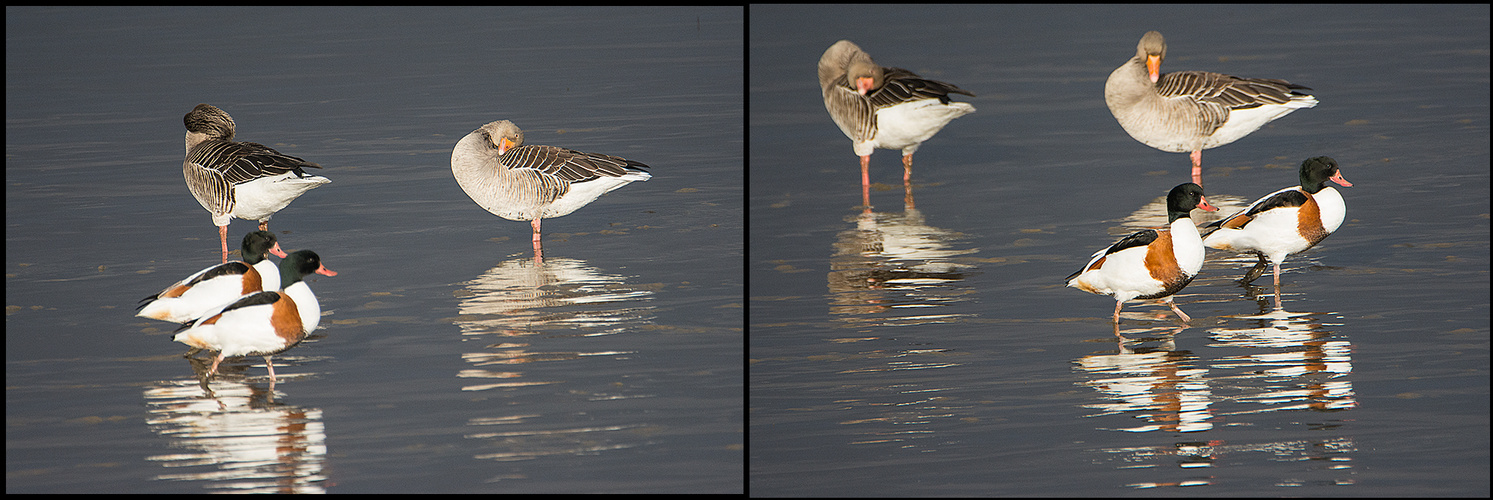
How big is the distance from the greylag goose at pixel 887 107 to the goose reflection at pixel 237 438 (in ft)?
21.7

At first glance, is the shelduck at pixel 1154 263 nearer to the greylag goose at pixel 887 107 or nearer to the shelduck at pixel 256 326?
the greylag goose at pixel 887 107

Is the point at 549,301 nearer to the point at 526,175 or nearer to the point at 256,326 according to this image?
the point at 526,175

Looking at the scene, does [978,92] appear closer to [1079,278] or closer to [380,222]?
[380,222]

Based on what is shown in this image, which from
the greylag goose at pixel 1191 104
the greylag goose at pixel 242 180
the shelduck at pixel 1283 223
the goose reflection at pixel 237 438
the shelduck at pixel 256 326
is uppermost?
the greylag goose at pixel 1191 104

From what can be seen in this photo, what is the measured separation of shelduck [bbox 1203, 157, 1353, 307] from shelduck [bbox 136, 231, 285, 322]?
20.3 feet

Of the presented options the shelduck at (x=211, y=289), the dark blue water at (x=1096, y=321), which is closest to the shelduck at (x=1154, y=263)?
the dark blue water at (x=1096, y=321)

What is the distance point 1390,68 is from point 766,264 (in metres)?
12.5

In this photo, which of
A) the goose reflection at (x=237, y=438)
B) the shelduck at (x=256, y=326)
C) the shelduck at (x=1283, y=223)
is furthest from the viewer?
the shelduck at (x=1283, y=223)

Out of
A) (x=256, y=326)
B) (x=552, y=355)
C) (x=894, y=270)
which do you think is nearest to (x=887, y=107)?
(x=894, y=270)

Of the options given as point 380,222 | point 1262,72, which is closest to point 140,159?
point 380,222

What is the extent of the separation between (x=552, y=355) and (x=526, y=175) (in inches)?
133

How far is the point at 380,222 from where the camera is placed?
12258 mm

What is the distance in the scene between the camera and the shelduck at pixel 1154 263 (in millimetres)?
8344

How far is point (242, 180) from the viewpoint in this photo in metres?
11.0
